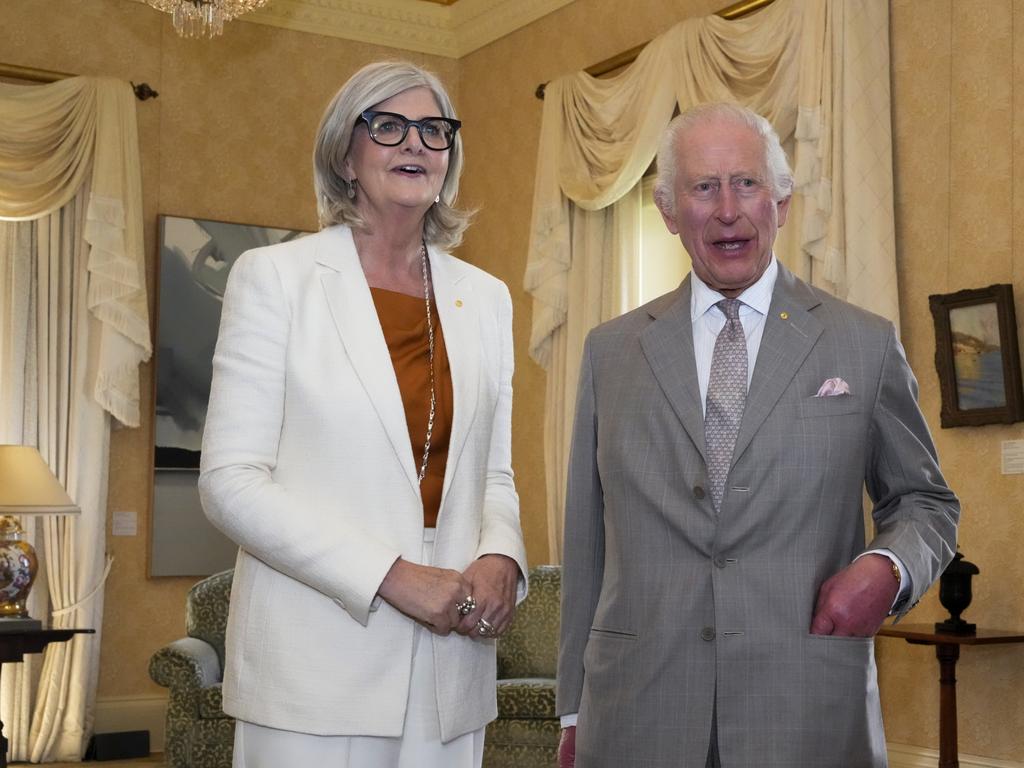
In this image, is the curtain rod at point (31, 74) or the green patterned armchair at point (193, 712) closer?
the green patterned armchair at point (193, 712)

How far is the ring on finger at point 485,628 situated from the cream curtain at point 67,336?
19.4 feet

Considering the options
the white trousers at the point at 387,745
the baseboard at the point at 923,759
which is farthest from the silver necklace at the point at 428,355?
the baseboard at the point at 923,759

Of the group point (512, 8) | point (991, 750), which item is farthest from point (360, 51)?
point (991, 750)

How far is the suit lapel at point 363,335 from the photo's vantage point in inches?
82.6

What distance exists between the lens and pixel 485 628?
2.08 metres

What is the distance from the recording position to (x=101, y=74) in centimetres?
799

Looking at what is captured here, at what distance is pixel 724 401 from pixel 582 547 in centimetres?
39

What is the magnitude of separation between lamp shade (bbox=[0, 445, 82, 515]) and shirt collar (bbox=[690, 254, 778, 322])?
465cm

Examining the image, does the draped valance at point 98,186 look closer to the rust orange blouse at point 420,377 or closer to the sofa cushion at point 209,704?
the sofa cushion at point 209,704

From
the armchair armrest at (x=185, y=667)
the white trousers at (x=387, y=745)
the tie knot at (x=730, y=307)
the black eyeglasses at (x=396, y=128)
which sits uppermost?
the black eyeglasses at (x=396, y=128)

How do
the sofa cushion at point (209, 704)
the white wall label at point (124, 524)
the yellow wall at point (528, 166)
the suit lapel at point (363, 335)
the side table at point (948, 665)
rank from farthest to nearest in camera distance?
the white wall label at point (124, 524) < the sofa cushion at point (209, 704) < the yellow wall at point (528, 166) < the side table at point (948, 665) < the suit lapel at point (363, 335)

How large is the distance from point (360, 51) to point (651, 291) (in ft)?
9.15

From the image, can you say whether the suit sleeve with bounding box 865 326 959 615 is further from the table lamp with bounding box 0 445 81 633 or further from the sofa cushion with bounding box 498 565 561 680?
the table lamp with bounding box 0 445 81 633

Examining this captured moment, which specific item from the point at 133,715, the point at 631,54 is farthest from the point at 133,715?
the point at 631,54
